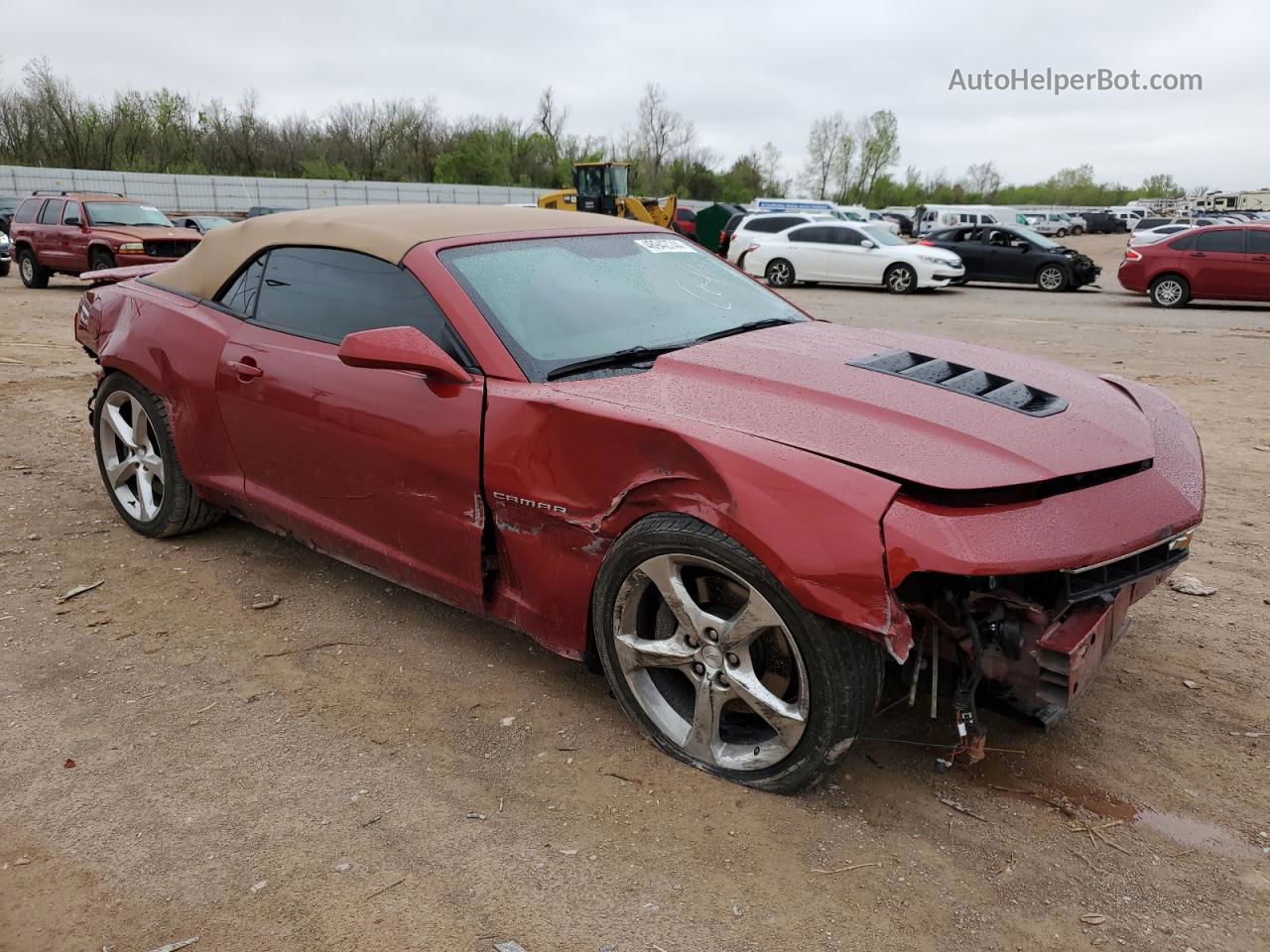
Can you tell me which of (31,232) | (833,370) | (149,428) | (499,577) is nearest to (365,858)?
(499,577)

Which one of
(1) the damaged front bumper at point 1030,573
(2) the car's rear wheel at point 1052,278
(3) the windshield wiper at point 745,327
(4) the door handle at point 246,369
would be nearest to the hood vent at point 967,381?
(1) the damaged front bumper at point 1030,573

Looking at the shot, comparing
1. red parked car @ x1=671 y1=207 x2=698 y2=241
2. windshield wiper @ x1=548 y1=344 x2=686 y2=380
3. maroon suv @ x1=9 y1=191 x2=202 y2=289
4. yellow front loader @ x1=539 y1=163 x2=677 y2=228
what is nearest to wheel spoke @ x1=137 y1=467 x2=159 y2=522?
windshield wiper @ x1=548 y1=344 x2=686 y2=380

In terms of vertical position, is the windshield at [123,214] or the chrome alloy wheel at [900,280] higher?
the windshield at [123,214]

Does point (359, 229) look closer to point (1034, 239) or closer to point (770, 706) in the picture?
point (770, 706)

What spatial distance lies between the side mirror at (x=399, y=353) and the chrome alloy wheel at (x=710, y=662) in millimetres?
893

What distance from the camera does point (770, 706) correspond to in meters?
2.51

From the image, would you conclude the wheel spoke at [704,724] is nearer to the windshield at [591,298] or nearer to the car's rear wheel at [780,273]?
the windshield at [591,298]

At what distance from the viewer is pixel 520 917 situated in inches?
86.6

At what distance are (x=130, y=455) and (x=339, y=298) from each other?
180cm

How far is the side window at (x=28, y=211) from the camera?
58.5ft

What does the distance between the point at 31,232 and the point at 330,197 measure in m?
33.9

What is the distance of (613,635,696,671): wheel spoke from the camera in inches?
106

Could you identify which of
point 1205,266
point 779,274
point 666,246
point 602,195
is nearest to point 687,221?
point 602,195

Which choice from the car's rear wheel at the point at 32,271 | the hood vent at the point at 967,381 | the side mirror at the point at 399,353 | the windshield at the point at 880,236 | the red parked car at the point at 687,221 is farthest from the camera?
the red parked car at the point at 687,221
